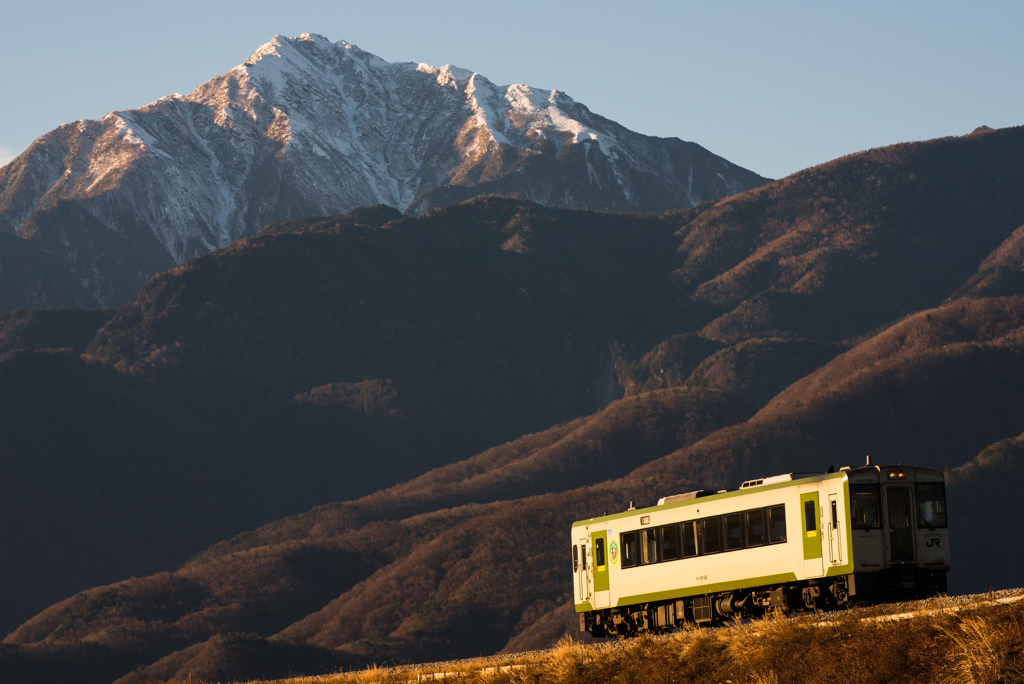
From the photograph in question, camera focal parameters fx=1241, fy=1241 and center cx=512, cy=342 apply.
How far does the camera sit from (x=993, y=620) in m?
22.6

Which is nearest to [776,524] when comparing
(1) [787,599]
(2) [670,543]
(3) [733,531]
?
(3) [733,531]

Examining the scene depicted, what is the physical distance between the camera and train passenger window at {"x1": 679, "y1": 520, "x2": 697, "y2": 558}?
38.0 m

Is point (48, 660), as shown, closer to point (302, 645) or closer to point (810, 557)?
point (302, 645)

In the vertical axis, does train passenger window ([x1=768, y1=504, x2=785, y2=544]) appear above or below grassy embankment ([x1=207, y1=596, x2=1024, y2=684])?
above

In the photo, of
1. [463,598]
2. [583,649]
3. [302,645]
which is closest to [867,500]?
[583,649]

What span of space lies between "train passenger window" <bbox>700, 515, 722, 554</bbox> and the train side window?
8.41 ft

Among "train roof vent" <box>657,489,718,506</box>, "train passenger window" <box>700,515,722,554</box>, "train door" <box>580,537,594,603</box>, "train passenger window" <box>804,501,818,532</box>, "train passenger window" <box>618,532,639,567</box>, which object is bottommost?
"train door" <box>580,537,594,603</box>

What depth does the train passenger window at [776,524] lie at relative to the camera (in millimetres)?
34750

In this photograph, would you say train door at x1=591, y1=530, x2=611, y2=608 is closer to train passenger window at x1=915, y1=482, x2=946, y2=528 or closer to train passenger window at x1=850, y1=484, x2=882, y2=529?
train passenger window at x1=850, y1=484, x2=882, y2=529

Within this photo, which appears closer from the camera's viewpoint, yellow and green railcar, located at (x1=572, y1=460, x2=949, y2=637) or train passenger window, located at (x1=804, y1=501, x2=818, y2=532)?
yellow and green railcar, located at (x1=572, y1=460, x2=949, y2=637)

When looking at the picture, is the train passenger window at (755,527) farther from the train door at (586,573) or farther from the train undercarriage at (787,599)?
the train door at (586,573)

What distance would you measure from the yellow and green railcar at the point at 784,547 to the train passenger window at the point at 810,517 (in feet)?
0.09

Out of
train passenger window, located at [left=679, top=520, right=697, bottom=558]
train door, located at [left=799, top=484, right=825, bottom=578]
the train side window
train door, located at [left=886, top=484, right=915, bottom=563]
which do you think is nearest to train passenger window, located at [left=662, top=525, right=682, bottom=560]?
train passenger window, located at [left=679, top=520, right=697, bottom=558]

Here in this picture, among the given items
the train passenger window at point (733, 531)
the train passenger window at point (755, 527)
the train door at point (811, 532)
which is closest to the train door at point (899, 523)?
the train door at point (811, 532)
